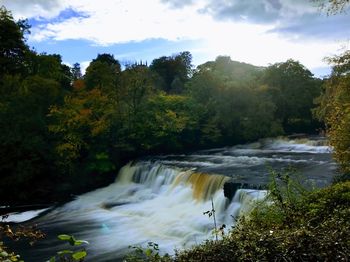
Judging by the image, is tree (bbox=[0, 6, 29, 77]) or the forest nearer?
the forest

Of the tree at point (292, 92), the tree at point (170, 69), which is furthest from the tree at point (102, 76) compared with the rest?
the tree at point (170, 69)

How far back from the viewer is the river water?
1361 cm

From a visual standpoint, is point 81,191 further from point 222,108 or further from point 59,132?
point 222,108

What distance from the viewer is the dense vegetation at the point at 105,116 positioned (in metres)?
22.2

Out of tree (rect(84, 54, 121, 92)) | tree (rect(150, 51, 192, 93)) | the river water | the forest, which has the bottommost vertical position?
the river water

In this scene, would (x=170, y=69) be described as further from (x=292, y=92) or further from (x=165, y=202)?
(x=165, y=202)

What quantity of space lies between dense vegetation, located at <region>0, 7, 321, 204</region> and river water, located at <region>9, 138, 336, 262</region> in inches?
84.3

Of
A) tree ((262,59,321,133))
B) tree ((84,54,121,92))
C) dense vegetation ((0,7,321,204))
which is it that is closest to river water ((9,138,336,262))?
dense vegetation ((0,7,321,204))

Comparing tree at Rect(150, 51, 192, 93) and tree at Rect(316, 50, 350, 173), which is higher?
tree at Rect(150, 51, 192, 93)

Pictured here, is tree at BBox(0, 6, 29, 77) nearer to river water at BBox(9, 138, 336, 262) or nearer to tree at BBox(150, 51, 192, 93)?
river water at BBox(9, 138, 336, 262)

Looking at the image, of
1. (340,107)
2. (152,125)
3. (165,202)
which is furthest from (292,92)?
(340,107)

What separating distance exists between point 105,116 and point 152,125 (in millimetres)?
3438

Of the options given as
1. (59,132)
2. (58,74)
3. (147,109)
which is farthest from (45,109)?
(58,74)

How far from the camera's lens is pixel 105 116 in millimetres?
24688
